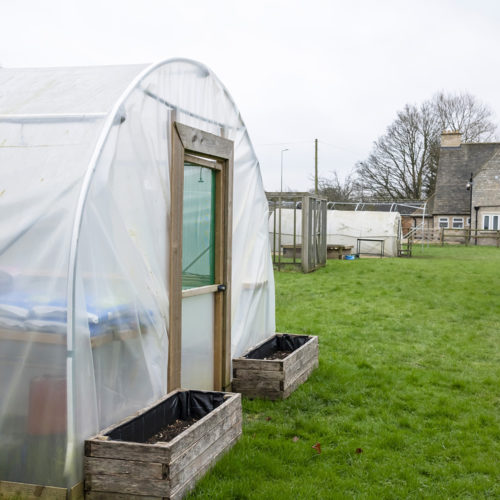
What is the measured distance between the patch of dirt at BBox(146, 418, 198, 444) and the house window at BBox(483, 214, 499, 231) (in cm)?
3760

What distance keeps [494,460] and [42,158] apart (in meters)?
3.91

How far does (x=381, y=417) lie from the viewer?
5.64 meters

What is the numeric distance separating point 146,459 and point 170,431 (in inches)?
36.2

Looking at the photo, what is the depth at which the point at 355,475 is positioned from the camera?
4.35 meters

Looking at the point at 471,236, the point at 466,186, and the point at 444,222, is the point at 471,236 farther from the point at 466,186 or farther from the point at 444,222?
the point at 466,186

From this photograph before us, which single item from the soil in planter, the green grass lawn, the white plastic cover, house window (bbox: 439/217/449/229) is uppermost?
house window (bbox: 439/217/449/229)

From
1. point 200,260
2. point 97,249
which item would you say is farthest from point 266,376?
point 97,249

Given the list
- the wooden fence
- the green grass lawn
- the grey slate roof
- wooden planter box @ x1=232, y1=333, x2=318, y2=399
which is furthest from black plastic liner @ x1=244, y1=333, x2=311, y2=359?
the grey slate roof

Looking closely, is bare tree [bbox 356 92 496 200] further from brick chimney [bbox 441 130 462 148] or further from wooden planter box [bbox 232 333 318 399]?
wooden planter box [bbox 232 333 318 399]

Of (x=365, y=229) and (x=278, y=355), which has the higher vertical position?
(x=365, y=229)

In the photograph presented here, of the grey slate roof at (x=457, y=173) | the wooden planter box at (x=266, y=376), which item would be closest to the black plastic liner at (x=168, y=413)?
the wooden planter box at (x=266, y=376)

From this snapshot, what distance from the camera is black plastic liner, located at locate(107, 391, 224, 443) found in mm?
3977

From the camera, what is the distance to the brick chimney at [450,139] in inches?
1737

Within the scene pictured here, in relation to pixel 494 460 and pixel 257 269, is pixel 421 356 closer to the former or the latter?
pixel 257 269
